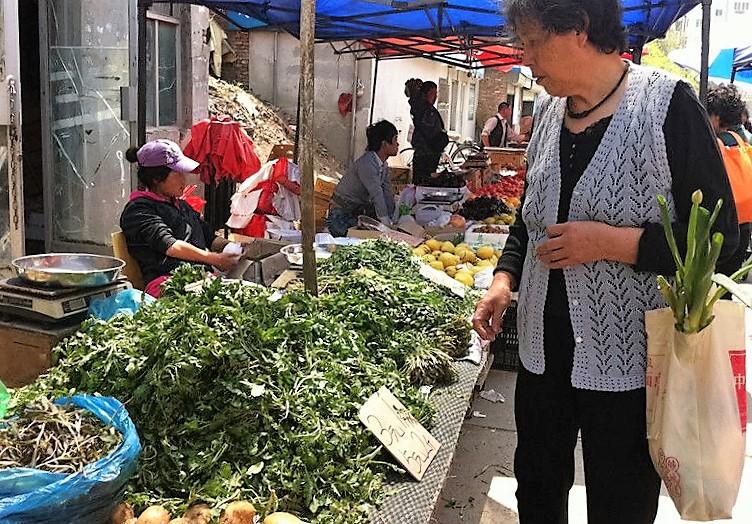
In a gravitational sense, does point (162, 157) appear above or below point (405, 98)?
below

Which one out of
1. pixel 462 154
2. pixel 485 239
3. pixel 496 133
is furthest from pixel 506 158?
pixel 485 239

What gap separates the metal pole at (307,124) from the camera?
9.82ft

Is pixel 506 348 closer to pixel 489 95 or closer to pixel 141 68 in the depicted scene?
pixel 141 68

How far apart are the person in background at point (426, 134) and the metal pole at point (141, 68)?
4916 mm

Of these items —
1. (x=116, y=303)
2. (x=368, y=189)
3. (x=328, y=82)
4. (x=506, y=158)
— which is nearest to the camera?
(x=116, y=303)

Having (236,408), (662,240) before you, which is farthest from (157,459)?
(662,240)

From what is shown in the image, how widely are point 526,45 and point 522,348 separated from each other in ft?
2.80

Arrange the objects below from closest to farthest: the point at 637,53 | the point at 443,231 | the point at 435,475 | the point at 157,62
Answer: the point at 435,475
the point at 443,231
the point at 157,62
the point at 637,53

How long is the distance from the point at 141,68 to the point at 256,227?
6.18ft

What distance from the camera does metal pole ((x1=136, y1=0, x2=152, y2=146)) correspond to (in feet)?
18.3

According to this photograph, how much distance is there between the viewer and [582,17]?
5.88 ft

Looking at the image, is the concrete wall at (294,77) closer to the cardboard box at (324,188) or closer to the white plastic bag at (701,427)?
the cardboard box at (324,188)

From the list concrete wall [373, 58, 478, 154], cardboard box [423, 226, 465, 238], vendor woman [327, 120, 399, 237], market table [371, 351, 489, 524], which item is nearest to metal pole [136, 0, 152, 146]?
vendor woman [327, 120, 399, 237]

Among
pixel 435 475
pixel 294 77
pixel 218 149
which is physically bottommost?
pixel 435 475
